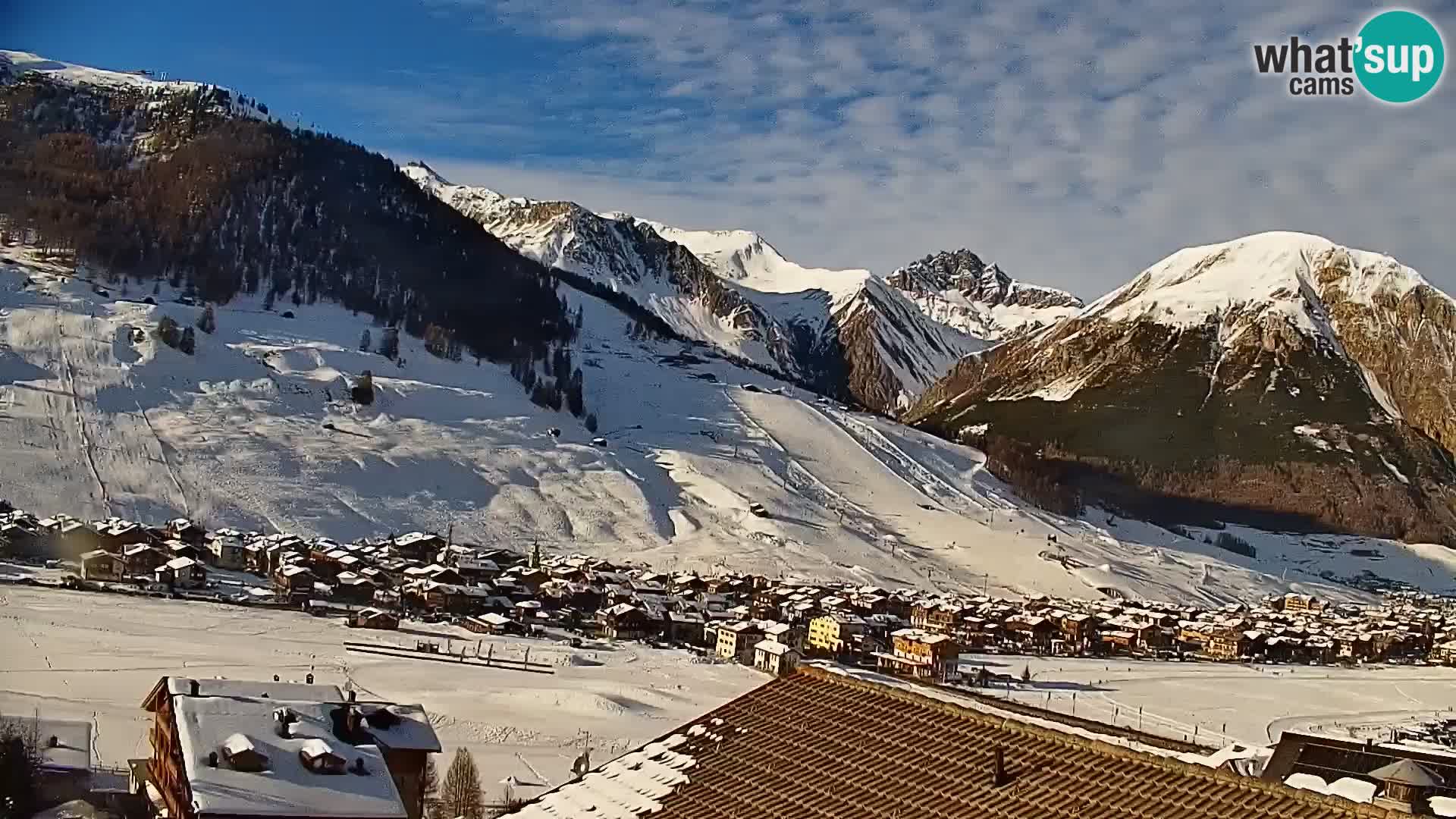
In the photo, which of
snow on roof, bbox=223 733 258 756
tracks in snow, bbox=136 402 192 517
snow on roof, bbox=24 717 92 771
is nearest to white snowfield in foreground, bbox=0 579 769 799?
snow on roof, bbox=24 717 92 771

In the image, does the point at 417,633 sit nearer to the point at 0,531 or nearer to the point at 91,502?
the point at 0,531

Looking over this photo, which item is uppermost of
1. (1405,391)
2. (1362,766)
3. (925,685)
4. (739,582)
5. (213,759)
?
(1405,391)

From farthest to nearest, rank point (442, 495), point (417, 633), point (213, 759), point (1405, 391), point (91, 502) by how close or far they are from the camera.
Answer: point (1405, 391) → point (442, 495) → point (91, 502) → point (417, 633) → point (213, 759)

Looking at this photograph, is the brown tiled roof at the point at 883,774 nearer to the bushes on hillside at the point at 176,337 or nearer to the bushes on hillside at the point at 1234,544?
the bushes on hillside at the point at 176,337

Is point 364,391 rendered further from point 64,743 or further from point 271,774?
point 271,774

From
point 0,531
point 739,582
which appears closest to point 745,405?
point 739,582

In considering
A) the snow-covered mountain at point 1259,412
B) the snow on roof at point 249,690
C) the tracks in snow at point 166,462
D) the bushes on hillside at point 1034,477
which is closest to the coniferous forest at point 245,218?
the tracks in snow at point 166,462
